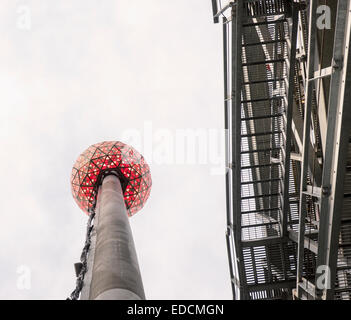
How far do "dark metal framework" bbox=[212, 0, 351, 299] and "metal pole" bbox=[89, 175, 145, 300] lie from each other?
4374 mm

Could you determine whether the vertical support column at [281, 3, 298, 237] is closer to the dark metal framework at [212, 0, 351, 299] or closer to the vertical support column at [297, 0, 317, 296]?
the dark metal framework at [212, 0, 351, 299]

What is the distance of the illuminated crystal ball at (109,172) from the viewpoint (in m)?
18.3

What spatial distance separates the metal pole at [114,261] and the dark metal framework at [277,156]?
4.37m

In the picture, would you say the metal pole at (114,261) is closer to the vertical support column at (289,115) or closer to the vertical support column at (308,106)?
the vertical support column at (308,106)

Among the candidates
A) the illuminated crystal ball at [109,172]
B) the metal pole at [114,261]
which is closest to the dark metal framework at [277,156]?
the metal pole at [114,261]

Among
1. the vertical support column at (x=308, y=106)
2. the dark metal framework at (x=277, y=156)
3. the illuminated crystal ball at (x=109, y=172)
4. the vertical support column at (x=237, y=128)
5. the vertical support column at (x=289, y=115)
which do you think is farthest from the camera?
the illuminated crystal ball at (x=109, y=172)

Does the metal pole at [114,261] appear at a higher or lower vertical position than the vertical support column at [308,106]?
lower

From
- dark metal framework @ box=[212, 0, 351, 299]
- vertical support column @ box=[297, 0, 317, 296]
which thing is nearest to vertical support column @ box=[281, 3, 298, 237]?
dark metal framework @ box=[212, 0, 351, 299]

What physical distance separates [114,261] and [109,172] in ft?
29.7

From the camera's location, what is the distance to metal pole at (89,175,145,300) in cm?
823

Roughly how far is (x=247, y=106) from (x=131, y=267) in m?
7.20

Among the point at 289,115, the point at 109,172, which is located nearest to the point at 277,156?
the point at 289,115

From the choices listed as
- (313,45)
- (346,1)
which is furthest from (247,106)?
(346,1)

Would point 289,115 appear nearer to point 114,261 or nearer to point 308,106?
point 308,106
